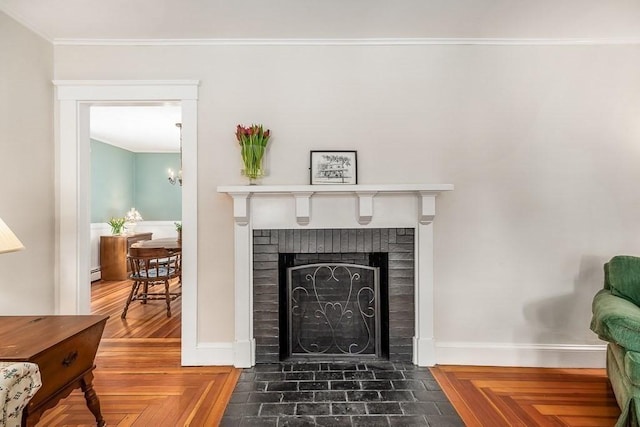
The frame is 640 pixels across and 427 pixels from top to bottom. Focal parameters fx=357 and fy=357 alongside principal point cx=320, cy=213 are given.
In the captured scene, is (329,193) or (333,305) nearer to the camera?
(329,193)

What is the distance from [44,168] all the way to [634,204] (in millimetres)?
4373

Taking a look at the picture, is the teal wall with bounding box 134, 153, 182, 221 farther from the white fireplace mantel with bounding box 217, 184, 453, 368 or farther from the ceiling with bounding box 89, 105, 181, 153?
the white fireplace mantel with bounding box 217, 184, 453, 368

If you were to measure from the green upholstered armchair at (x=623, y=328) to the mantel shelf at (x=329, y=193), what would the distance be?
1.11 metres

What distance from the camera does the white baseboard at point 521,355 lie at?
2666 millimetres

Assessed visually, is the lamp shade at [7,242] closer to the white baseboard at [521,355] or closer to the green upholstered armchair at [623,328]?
the white baseboard at [521,355]

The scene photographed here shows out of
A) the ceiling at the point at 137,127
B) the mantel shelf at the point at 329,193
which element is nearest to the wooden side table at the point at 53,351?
the mantel shelf at the point at 329,193

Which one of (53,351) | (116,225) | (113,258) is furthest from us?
(116,225)

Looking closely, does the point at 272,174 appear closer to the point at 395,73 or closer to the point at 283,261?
the point at 283,261

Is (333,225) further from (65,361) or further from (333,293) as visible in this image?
(65,361)

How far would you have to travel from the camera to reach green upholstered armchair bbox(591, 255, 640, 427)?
5.71 ft

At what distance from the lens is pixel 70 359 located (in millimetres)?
1616

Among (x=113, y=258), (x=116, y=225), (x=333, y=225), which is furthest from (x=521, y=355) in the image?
(x=116, y=225)

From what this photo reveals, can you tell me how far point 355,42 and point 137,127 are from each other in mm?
4249

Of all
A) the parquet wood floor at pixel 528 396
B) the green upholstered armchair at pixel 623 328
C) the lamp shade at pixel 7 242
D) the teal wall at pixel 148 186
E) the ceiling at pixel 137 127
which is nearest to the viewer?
the lamp shade at pixel 7 242
